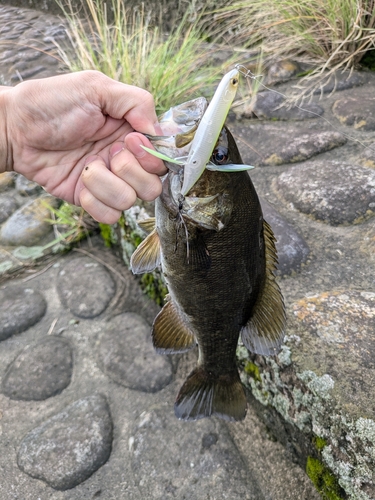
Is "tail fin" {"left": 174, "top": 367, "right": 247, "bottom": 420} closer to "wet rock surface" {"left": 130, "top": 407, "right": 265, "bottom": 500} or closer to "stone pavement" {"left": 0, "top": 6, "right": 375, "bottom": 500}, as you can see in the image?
"stone pavement" {"left": 0, "top": 6, "right": 375, "bottom": 500}

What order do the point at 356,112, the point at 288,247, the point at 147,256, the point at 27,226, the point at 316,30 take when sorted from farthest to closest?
the point at 316,30 → the point at 27,226 → the point at 356,112 → the point at 288,247 → the point at 147,256

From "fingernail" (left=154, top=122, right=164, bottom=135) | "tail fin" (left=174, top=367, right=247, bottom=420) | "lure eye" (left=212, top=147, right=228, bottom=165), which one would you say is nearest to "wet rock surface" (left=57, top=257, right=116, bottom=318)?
"tail fin" (left=174, top=367, right=247, bottom=420)

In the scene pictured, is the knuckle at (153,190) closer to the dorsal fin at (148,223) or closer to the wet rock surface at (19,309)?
the dorsal fin at (148,223)

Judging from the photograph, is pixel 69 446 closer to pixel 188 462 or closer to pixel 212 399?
pixel 188 462

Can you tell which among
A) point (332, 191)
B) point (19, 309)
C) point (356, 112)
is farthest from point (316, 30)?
point (19, 309)

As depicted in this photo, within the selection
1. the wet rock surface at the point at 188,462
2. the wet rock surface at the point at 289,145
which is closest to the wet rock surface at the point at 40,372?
the wet rock surface at the point at 188,462

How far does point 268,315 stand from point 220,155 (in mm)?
708

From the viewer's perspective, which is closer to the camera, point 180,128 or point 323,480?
point 180,128

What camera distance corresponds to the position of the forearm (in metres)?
1.88

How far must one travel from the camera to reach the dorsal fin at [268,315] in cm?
173

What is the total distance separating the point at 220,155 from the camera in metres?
1.44

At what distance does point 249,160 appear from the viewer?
314 cm

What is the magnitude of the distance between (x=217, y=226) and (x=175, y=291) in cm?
41

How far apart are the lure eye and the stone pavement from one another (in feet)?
2.94
